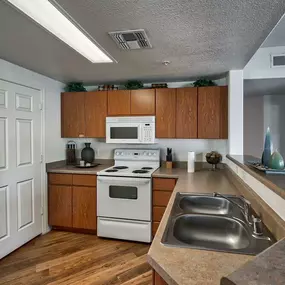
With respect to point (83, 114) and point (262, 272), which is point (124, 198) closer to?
point (83, 114)

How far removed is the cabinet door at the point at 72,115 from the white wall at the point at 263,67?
2.31 metres

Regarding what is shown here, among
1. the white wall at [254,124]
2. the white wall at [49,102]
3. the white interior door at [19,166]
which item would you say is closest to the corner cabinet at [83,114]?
the white wall at [49,102]

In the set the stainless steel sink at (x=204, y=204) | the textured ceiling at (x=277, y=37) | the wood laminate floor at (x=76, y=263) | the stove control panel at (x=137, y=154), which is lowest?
the wood laminate floor at (x=76, y=263)

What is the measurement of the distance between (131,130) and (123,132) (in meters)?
0.12

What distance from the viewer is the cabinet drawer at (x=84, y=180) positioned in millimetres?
3051

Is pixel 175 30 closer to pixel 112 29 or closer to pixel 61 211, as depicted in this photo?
pixel 112 29

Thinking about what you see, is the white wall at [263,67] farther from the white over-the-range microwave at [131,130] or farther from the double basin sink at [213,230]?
the double basin sink at [213,230]

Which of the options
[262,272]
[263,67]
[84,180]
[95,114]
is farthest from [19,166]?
[263,67]

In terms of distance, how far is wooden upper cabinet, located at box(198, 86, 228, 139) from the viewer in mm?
2975

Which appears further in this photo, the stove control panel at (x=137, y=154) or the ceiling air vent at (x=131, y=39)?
the stove control panel at (x=137, y=154)

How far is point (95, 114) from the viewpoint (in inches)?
133

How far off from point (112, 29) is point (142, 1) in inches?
16.6

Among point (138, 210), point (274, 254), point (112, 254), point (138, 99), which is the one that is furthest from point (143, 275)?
point (138, 99)

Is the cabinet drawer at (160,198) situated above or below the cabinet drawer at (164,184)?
below
